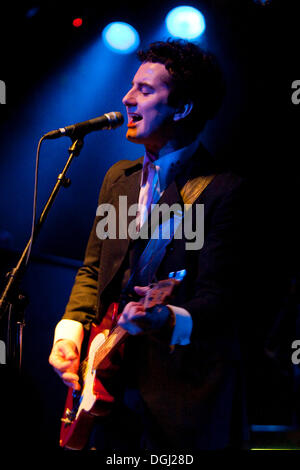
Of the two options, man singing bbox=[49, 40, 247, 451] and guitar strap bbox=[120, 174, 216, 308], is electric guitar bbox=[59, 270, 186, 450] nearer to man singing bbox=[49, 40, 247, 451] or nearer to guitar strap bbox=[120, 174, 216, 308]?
man singing bbox=[49, 40, 247, 451]

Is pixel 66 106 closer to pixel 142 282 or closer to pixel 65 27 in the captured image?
pixel 65 27

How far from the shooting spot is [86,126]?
183 cm

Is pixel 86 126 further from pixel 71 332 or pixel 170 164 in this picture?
pixel 71 332

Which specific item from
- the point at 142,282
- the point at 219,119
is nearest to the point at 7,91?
the point at 219,119

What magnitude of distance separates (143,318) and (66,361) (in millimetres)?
750

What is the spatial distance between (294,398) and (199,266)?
2288mm

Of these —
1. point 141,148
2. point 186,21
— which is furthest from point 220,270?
point 186,21

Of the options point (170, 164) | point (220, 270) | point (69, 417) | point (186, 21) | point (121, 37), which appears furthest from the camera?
point (121, 37)

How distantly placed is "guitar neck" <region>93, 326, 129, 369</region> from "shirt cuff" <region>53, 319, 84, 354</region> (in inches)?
8.2

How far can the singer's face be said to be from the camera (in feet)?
6.64

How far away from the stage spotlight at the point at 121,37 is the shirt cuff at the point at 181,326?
282 centimetres

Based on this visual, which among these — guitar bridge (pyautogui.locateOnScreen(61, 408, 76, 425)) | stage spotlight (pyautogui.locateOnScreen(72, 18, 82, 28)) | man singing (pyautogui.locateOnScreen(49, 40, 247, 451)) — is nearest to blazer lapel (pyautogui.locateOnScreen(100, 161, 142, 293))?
man singing (pyautogui.locateOnScreen(49, 40, 247, 451))

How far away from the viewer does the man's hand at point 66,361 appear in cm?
178

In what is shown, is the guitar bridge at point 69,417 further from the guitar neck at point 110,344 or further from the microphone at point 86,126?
the microphone at point 86,126
